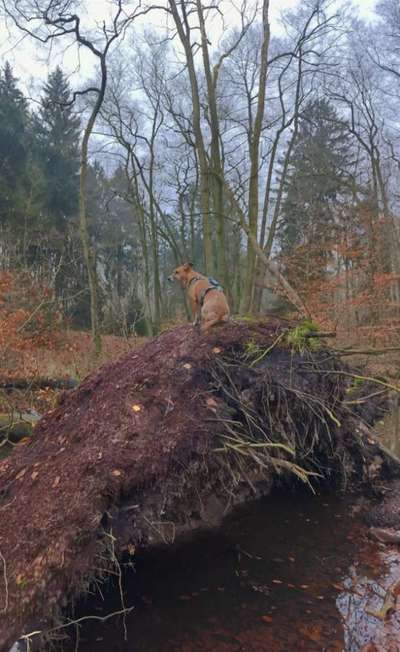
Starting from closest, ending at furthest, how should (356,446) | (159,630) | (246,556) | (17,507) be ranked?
(159,630) < (17,507) < (246,556) < (356,446)

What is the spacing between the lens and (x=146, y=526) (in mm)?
4211

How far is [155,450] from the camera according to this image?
443cm

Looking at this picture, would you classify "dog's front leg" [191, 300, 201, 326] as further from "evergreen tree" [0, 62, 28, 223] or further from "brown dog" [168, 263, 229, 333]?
"evergreen tree" [0, 62, 28, 223]

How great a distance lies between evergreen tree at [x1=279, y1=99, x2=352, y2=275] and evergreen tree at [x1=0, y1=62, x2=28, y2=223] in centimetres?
1195

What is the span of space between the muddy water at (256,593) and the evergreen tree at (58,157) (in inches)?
784

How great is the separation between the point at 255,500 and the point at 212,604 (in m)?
2.58

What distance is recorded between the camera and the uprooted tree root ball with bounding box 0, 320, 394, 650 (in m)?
3.78

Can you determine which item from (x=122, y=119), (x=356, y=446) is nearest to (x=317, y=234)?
(x=122, y=119)

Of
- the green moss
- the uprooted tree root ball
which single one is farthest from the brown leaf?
the green moss

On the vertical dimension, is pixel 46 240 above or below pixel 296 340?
above

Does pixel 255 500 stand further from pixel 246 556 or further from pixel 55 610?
pixel 55 610

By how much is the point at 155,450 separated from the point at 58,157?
22532 mm

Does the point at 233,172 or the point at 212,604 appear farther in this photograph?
the point at 233,172

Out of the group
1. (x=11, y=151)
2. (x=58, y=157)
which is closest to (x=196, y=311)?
(x=11, y=151)
